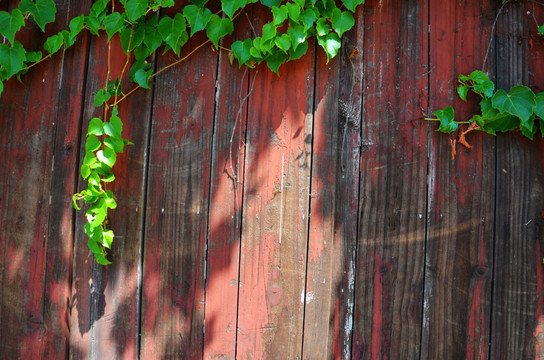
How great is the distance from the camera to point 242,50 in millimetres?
1824

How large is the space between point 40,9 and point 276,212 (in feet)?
4.06

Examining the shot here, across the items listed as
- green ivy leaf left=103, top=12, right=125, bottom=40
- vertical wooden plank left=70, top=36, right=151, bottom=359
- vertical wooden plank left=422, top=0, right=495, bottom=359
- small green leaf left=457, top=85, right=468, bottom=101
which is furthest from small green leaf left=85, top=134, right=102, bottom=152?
small green leaf left=457, top=85, right=468, bottom=101

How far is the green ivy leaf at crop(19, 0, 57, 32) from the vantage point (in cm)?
188

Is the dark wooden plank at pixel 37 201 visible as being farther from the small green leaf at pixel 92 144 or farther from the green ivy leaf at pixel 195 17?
the green ivy leaf at pixel 195 17

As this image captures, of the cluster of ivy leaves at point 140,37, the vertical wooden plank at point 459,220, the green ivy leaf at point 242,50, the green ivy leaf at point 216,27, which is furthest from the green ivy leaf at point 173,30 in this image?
the vertical wooden plank at point 459,220

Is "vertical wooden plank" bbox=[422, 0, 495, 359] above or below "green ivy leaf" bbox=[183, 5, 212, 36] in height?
below

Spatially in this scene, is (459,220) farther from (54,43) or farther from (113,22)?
(54,43)

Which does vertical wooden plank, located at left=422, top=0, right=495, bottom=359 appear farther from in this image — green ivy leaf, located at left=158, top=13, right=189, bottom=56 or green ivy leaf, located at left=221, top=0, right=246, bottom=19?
green ivy leaf, located at left=158, top=13, right=189, bottom=56

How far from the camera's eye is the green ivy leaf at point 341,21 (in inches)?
69.1

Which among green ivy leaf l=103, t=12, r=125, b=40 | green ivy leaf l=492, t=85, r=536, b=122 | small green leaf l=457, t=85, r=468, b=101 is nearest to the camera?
green ivy leaf l=492, t=85, r=536, b=122

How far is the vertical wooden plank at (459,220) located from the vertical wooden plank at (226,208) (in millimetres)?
725

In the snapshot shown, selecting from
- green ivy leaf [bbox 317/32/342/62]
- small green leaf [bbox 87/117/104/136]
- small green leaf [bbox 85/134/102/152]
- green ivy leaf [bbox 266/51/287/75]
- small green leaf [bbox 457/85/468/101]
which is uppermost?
Answer: green ivy leaf [bbox 317/32/342/62]

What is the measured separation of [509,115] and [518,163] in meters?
0.18

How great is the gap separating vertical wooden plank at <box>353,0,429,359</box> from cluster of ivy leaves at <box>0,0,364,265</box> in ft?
0.76
